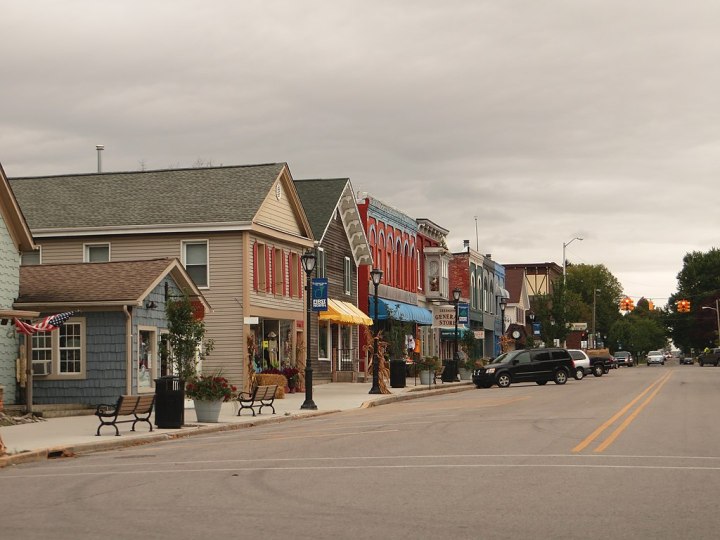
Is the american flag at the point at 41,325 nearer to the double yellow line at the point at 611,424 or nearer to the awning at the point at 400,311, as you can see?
the double yellow line at the point at 611,424

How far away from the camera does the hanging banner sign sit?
135 ft

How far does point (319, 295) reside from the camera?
42.1 m

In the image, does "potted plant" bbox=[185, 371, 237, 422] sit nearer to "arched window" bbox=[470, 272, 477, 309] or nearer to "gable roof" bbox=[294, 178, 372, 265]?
"gable roof" bbox=[294, 178, 372, 265]

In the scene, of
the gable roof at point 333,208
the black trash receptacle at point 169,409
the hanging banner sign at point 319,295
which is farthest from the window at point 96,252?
the black trash receptacle at point 169,409

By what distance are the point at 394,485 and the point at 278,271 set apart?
32520 mm

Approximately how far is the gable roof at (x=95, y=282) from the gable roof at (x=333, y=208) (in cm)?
1765

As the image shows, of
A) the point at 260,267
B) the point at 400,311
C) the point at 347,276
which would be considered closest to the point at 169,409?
the point at 260,267

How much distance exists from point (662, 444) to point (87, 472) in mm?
9237

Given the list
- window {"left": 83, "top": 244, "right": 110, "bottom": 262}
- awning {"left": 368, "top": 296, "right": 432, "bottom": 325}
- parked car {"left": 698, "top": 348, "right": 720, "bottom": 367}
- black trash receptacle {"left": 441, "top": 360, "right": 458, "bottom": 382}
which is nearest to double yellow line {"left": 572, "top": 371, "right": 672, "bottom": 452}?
window {"left": 83, "top": 244, "right": 110, "bottom": 262}

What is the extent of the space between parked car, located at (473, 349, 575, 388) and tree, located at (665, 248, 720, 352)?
95.2 metres

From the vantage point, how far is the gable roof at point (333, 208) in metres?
52.4

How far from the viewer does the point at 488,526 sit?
10.4 meters

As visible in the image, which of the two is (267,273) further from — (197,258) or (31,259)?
(31,259)

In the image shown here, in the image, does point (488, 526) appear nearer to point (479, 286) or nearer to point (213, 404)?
point (213, 404)
